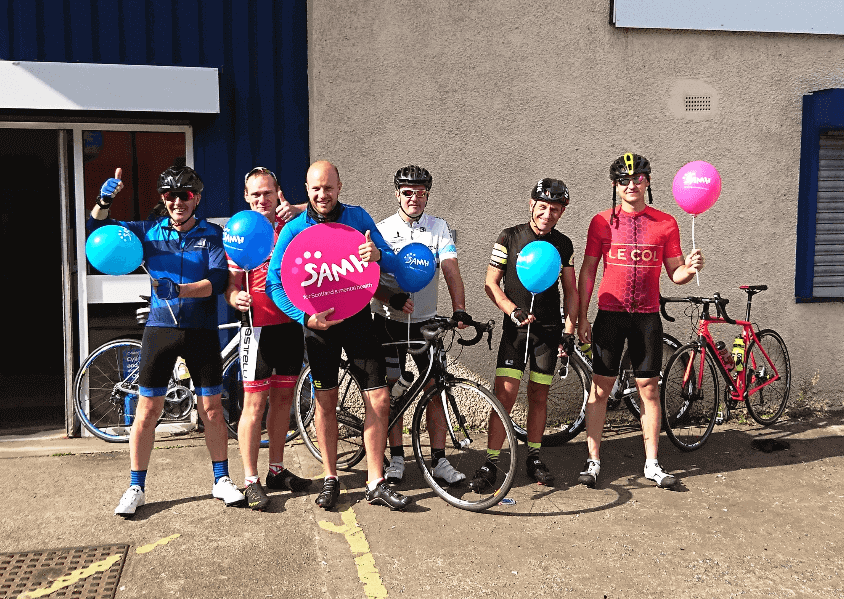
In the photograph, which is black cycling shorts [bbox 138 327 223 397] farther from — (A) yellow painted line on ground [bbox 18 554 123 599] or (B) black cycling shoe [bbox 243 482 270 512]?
(A) yellow painted line on ground [bbox 18 554 123 599]

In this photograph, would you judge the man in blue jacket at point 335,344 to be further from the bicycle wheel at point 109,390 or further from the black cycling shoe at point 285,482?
the bicycle wheel at point 109,390

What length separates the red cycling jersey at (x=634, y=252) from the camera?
449 cm

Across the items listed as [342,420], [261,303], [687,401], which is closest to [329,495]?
[342,420]

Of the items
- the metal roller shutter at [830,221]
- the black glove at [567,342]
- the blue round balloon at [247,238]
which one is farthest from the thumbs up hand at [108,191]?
the metal roller shutter at [830,221]

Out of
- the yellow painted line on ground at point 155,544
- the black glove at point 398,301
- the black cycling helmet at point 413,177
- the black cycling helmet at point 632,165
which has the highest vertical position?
the black cycling helmet at point 632,165

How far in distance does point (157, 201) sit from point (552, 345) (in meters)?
3.42

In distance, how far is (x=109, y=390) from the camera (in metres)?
5.61

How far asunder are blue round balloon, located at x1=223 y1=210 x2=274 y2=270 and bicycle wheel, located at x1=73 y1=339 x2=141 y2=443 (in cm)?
218

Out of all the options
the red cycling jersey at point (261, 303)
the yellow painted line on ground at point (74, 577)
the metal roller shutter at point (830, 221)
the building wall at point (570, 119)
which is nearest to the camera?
the yellow painted line on ground at point (74, 577)

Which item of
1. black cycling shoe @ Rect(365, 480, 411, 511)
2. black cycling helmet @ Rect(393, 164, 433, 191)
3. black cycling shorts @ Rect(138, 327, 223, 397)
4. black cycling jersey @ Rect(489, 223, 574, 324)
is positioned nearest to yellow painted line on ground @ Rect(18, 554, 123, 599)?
black cycling shorts @ Rect(138, 327, 223, 397)

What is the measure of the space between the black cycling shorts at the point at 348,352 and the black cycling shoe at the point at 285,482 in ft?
2.52

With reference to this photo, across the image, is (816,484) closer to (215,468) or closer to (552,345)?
(552,345)

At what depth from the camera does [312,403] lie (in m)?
5.12

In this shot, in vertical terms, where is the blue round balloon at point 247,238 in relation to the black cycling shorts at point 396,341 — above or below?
above
